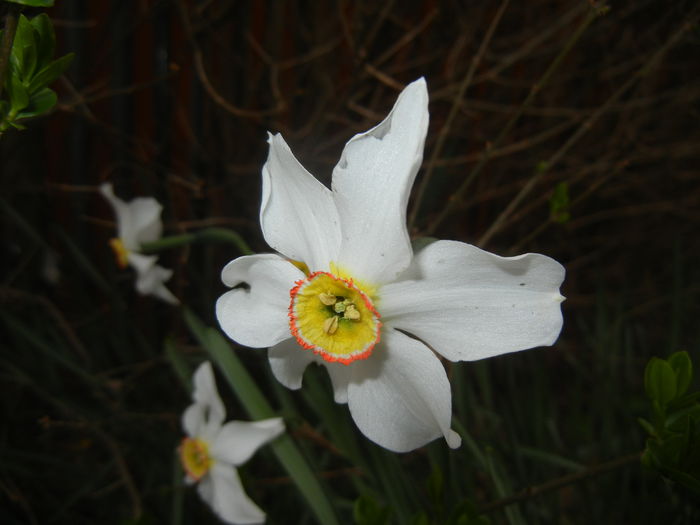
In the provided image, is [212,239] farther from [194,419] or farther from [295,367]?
[194,419]

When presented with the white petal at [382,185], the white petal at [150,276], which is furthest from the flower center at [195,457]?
the white petal at [382,185]

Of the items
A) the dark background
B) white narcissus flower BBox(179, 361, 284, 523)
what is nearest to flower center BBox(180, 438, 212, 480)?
white narcissus flower BBox(179, 361, 284, 523)

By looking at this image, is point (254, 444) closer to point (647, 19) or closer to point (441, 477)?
point (441, 477)

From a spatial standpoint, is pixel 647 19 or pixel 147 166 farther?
pixel 647 19

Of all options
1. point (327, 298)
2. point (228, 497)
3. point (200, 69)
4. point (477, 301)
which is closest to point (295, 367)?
point (327, 298)

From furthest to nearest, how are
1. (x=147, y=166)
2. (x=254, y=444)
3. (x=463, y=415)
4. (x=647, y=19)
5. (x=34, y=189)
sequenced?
1. (x=647, y=19)
2. (x=34, y=189)
3. (x=147, y=166)
4. (x=463, y=415)
5. (x=254, y=444)

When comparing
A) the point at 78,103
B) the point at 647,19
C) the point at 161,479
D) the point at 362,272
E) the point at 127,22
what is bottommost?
the point at 161,479

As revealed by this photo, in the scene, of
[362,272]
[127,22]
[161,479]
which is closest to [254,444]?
[362,272]

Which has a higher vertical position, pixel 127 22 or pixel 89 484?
pixel 127 22
